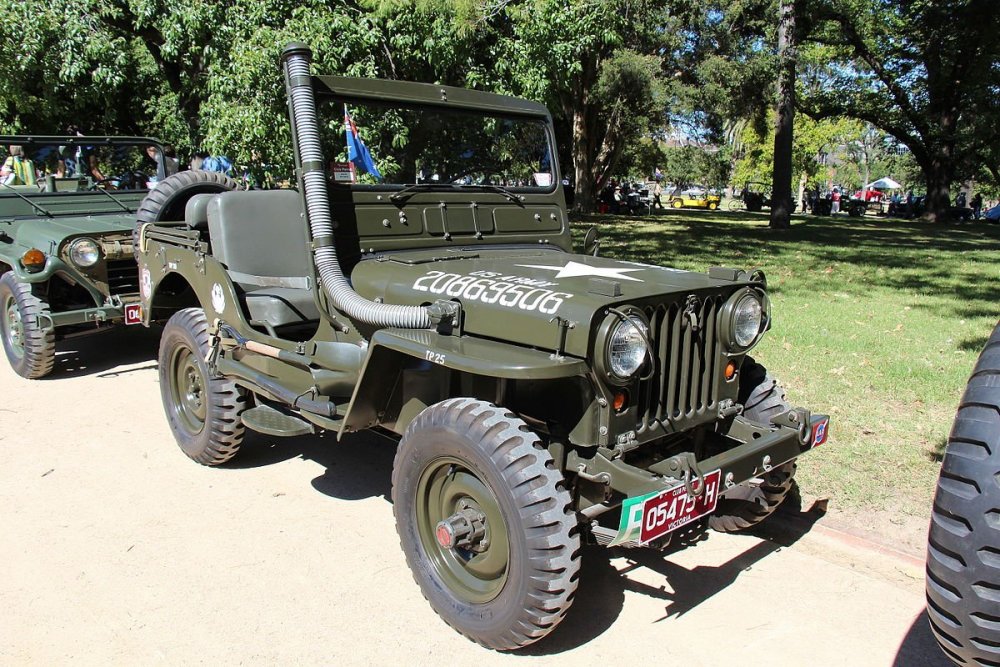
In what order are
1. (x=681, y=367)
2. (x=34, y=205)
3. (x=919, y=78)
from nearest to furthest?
(x=681, y=367) → (x=34, y=205) → (x=919, y=78)

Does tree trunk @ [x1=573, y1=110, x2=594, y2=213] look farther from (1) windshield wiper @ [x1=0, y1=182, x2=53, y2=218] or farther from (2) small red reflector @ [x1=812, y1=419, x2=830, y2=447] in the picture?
(2) small red reflector @ [x1=812, y1=419, x2=830, y2=447]

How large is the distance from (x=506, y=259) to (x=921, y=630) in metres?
2.47

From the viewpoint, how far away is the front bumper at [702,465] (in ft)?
8.76

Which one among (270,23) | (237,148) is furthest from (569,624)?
(270,23)

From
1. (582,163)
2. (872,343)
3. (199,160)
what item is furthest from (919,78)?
(199,160)

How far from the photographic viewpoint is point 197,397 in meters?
4.82

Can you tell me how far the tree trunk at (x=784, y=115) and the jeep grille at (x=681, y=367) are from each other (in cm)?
1542

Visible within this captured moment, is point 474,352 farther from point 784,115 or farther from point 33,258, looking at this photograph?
point 784,115

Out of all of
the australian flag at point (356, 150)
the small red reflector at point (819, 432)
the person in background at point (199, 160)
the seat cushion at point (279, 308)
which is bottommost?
the small red reflector at point (819, 432)

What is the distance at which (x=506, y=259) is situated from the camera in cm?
393

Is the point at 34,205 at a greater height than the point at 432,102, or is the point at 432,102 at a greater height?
the point at 432,102

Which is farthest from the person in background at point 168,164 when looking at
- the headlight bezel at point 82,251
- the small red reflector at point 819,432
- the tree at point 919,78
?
the tree at point 919,78

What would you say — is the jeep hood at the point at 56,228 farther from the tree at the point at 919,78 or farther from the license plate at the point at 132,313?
the tree at the point at 919,78

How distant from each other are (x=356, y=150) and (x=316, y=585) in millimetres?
2139
